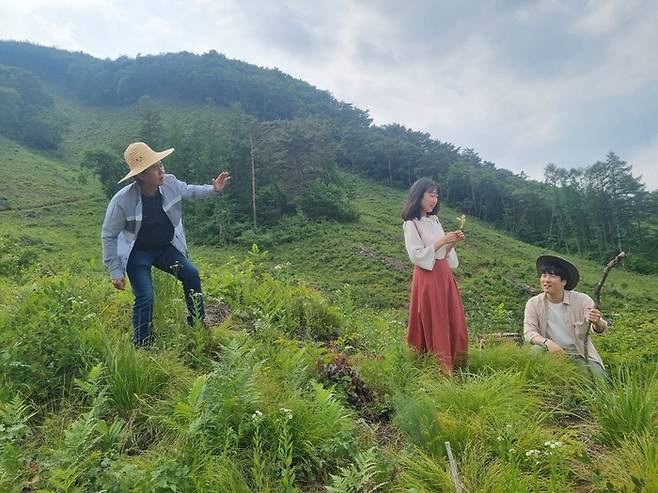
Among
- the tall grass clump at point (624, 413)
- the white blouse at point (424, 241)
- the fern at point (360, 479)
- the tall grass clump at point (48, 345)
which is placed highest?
the white blouse at point (424, 241)

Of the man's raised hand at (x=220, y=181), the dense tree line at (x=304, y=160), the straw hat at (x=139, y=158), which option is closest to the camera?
the straw hat at (x=139, y=158)

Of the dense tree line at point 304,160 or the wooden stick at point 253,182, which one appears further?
the dense tree line at point 304,160

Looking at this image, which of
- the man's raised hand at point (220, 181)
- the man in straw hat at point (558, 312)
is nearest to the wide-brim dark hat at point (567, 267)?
the man in straw hat at point (558, 312)

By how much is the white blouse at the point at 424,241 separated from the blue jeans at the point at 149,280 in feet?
6.71

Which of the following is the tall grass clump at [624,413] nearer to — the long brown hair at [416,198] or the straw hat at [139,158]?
the long brown hair at [416,198]

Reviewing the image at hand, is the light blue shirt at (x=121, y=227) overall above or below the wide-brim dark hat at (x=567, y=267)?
below

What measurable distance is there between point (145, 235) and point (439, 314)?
285 centimetres

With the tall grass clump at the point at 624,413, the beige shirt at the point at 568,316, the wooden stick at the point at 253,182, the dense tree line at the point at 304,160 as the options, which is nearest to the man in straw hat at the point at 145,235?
the tall grass clump at the point at 624,413

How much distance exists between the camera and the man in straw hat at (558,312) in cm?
447

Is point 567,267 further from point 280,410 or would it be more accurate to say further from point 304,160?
point 304,160

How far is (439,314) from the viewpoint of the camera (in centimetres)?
437

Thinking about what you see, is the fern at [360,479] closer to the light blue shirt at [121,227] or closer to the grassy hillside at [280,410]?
the grassy hillside at [280,410]

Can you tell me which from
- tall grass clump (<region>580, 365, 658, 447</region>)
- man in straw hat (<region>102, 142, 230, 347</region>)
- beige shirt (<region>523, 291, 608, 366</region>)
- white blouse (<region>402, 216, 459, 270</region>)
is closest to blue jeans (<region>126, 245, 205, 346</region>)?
man in straw hat (<region>102, 142, 230, 347</region>)

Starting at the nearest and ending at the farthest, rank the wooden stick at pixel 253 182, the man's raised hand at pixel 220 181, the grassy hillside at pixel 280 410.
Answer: the grassy hillside at pixel 280 410 → the man's raised hand at pixel 220 181 → the wooden stick at pixel 253 182
